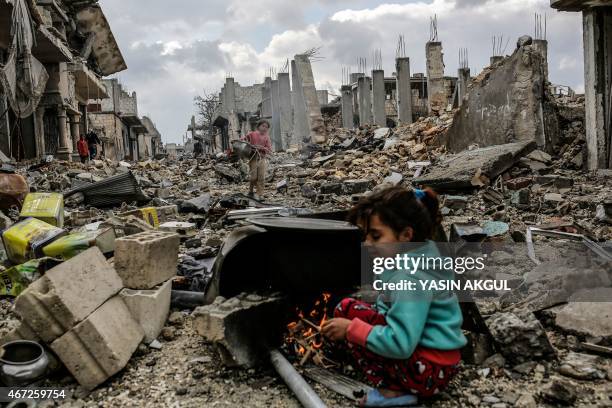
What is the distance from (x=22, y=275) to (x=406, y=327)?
270 cm

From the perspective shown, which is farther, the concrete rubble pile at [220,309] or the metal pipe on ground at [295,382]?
the concrete rubble pile at [220,309]

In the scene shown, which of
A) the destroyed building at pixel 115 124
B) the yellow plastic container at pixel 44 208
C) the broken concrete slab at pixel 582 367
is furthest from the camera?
the destroyed building at pixel 115 124

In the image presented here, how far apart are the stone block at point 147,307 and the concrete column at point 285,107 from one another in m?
22.7

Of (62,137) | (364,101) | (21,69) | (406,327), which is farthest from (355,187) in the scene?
(364,101)

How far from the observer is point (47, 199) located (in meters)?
4.78

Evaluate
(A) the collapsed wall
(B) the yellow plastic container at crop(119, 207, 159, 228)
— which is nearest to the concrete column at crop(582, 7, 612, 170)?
(A) the collapsed wall

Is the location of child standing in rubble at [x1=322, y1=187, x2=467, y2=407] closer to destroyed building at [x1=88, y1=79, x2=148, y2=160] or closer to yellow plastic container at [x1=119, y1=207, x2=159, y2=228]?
yellow plastic container at [x1=119, y1=207, x2=159, y2=228]

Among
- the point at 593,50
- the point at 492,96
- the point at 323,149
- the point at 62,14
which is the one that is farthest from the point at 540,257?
the point at 62,14

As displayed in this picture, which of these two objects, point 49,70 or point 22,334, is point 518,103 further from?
point 49,70

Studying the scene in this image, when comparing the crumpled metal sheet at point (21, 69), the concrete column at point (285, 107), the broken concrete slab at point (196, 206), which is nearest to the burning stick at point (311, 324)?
the broken concrete slab at point (196, 206)

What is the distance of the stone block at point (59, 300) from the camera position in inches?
93.0

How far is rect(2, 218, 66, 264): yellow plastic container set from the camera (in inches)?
144

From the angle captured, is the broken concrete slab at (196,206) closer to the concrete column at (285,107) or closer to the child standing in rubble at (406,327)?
the child standing in rubble at (406,327)

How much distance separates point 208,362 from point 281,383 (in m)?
0.45
